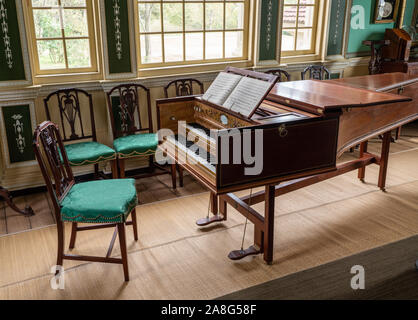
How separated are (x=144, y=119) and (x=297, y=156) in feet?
6.96

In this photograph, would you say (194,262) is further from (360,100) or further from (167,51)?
(167,51)

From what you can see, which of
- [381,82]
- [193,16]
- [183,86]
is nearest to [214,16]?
[193,16]

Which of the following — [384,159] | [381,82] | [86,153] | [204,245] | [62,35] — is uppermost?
[62,35]

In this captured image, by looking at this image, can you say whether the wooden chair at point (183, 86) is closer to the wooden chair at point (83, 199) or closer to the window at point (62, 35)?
the window at point (62, 35)

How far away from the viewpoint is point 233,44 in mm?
4512

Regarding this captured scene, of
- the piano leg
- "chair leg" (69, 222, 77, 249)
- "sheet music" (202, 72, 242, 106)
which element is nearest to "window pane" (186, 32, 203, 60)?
"sheet music" (202, 72, 242, 106)

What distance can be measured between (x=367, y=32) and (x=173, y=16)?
262cm

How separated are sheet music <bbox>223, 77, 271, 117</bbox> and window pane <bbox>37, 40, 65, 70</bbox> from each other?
1907 mm

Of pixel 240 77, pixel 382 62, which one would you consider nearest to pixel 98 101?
pixel 240 77

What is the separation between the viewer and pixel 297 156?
2389 millimetres

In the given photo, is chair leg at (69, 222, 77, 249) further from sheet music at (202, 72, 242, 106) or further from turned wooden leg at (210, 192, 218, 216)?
sheet music at (202, 72, 242, 106)

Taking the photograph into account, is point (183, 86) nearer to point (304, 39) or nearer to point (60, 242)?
point (304, 39)

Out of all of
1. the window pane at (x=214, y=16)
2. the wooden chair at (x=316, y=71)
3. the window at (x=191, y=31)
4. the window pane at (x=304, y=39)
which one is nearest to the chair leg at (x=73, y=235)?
the window at (x=191, y=31)

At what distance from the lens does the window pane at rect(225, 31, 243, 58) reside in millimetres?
4461
